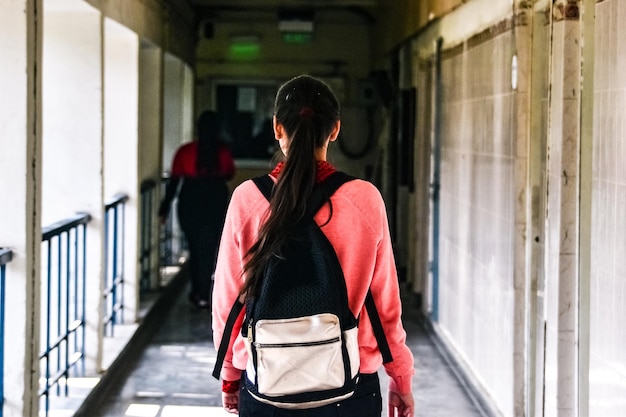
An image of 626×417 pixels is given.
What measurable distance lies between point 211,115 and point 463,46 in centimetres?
207

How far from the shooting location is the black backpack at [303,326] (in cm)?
195

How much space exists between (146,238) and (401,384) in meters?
5.27

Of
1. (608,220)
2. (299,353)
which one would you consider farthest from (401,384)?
(608,220)

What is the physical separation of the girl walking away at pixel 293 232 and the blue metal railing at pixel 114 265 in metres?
3.55

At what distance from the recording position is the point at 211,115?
21.8 ft

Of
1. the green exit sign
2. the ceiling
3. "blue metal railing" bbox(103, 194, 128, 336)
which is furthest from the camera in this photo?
the green exit sign

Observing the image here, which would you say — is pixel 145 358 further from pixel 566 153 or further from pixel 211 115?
pixel 566 153

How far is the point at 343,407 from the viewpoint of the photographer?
2018 mm

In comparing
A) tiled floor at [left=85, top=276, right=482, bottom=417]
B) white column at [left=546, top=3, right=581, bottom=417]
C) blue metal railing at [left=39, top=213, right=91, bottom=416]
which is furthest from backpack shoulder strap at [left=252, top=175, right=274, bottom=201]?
tiled floor at [left=85, top=276, right=482, bottom=417]

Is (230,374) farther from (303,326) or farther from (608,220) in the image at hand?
(608,220)

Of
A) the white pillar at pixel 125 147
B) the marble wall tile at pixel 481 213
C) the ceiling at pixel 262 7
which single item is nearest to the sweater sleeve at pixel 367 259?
the marble wall tile at pixel 481 213

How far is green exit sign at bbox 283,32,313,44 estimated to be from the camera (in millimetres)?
10498

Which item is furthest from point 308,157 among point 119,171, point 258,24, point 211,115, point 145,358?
point 258,24

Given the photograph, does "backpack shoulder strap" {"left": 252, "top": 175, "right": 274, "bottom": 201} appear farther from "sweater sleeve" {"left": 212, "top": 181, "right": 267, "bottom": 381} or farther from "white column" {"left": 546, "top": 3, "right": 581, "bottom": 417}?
"white column" {"left": 546, "top": 3, "right": 581, "bottom": 417}
